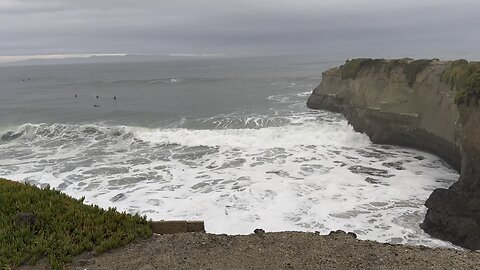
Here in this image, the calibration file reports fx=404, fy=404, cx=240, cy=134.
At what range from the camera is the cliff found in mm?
14977

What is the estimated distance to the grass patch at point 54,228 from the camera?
7.55 meters

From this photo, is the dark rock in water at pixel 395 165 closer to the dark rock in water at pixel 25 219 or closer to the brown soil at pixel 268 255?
the brown soil at pixel 268 255

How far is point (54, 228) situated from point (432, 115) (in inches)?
912

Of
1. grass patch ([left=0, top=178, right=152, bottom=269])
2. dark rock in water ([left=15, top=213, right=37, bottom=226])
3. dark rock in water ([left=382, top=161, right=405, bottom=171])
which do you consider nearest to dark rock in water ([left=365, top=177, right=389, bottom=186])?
dark rock in water ([left=382, top=161, right=405, bottom=171])

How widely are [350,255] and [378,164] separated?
1677cm

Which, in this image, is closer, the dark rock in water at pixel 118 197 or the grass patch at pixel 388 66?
the dark rock in water at pixel 118 197

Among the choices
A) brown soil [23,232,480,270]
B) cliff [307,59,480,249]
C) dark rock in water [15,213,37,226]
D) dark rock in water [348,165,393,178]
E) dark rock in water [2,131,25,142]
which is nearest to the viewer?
brown soil [23,232,480,270]

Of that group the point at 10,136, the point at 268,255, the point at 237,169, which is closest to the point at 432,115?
the point at 237,169

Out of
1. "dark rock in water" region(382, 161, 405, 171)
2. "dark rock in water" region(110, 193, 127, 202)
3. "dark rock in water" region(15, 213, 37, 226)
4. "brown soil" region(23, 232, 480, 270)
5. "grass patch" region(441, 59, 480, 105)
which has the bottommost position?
"dark rock in water" region(110, 193, 127, 202)

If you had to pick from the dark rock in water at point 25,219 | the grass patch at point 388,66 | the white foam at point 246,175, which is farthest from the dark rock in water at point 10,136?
the grass patch at point 388,66

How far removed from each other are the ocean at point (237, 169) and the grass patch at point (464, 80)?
4.32m

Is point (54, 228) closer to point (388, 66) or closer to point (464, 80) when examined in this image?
point (464, 80)

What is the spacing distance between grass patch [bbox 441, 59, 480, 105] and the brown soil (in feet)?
41.5

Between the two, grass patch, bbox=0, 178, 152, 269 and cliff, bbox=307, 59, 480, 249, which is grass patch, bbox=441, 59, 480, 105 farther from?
grass patch, bbox=0, 178, 152, 269
